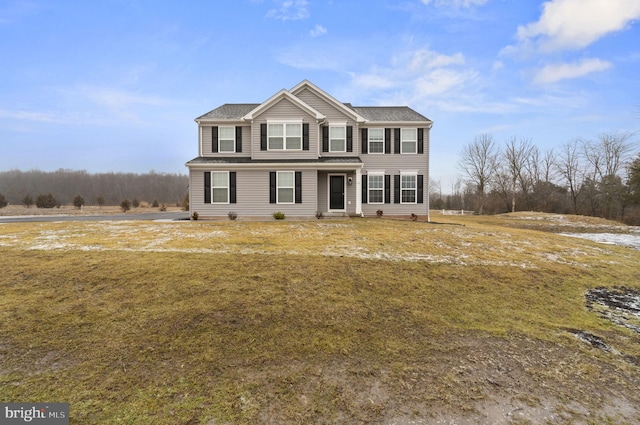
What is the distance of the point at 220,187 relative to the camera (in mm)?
16766

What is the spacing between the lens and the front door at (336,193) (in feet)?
58.4

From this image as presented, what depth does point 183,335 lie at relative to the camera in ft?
13.1

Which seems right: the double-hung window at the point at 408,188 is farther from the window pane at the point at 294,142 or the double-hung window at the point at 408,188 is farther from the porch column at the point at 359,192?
the window pane at the point at 294,142

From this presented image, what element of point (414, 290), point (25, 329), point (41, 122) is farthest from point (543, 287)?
point (41, 122)

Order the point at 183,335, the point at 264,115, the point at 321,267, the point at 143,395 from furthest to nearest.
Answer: the point at 264,115
the point at 321,267
the point at 183,335
the point at 143,395

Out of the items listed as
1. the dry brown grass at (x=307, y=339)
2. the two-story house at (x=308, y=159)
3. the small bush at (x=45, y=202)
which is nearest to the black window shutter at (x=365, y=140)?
Result: the two-story house at (x=308, y=159)

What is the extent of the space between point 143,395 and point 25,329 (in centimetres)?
284

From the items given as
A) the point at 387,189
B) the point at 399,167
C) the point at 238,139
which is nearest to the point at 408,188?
the point at 387,189

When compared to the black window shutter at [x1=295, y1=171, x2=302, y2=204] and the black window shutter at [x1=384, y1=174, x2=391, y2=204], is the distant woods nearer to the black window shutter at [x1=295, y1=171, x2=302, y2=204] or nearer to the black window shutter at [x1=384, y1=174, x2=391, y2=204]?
the black window shutter at [x1=295, y1=171, x2=302, y2=204]

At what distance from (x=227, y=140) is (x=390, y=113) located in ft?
35.8

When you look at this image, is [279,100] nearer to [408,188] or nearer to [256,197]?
[256,197]

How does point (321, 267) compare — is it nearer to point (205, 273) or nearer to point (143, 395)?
point (205, 273)

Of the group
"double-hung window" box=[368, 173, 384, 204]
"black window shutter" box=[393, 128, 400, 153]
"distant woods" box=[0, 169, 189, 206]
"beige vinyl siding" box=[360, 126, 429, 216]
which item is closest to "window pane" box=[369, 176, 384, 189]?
"double-hung window" box=[368, 173, 384, 204]

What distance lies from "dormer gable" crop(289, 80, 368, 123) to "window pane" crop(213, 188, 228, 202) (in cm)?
752
